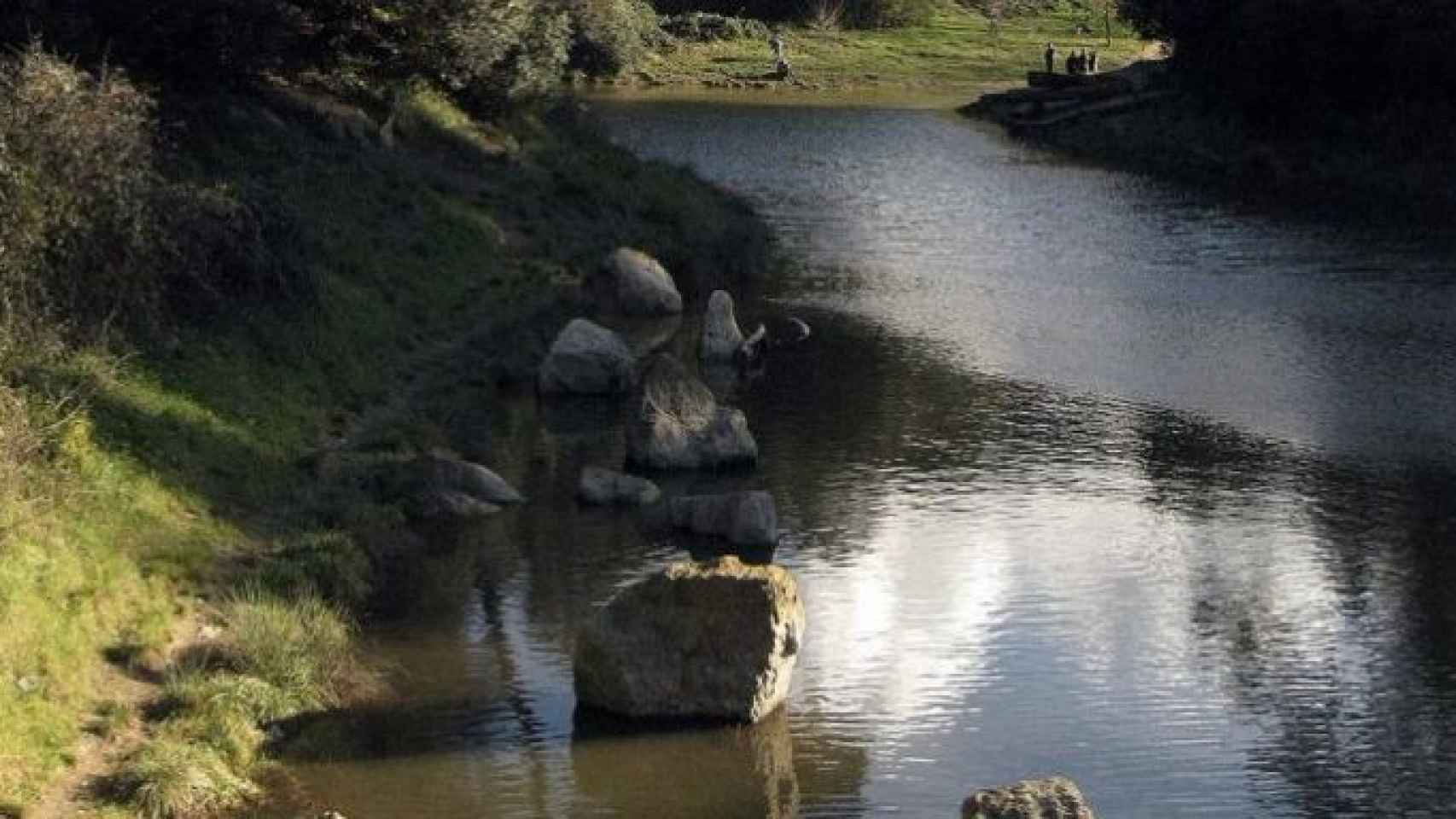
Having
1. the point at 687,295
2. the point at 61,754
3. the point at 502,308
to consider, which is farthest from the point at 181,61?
the point at 61,754

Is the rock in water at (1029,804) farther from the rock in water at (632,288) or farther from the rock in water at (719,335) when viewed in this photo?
the rock in water at (632,288)

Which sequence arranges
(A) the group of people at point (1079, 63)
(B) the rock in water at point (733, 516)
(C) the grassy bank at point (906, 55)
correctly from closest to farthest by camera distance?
(B) the rock in water at point (733, 516) → (A) the group of people at point (1079, 63) → (C) the grassy bank at point (906, 55)

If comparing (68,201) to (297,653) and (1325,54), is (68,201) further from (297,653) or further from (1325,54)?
(1325,54)

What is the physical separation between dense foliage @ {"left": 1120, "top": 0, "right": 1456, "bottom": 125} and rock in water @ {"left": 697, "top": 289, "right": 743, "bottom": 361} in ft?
97.5

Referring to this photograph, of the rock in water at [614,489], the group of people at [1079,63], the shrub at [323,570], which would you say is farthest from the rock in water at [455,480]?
the group of people at [1079,63]

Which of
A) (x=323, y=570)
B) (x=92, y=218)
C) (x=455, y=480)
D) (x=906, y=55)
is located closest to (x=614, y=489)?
(x=455, y=480)

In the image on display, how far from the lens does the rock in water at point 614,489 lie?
2823 cm

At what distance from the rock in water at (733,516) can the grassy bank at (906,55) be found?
6656 centimetres

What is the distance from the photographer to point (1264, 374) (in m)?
37.0

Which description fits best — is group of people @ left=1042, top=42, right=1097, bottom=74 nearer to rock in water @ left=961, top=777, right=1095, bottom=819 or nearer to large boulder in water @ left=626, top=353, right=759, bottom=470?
large boulder in water @ left=626, top=353, right=759, bottom=470

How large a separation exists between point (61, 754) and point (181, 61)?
21.2 metres

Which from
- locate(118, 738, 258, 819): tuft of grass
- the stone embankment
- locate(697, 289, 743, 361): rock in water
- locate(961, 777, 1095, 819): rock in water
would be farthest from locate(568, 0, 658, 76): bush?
locate(961, 777, 1095, 819): rock in water

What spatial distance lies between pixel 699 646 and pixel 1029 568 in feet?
22.1

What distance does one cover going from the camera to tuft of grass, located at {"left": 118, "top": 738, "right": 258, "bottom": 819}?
17.8m
